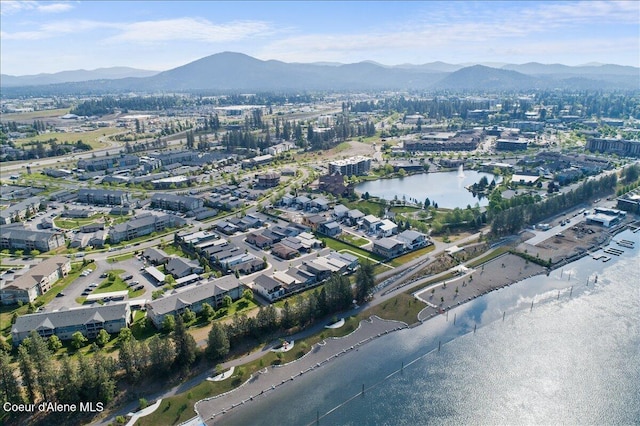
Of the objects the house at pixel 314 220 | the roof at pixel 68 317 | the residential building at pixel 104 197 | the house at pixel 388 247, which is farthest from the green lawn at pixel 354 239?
the residential building at pixel 104 197

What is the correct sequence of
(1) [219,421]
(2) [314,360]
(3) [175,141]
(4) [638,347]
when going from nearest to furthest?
(1) [219,421] → (2) [314,360] → (4) [638,347] → (3) [175,141]

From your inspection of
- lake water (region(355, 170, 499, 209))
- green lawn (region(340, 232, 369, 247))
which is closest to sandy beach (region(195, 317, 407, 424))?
green lawn (region(340, 232, 369, 247))

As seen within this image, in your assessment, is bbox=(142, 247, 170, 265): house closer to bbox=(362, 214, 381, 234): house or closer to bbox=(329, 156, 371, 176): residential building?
bbox=(362, 214, 381, 234): house

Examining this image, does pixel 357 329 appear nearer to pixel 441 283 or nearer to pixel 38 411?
pixel 441 283

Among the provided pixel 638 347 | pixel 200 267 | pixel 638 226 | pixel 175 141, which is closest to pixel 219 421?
pixel 200 267

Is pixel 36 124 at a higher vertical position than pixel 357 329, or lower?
higher

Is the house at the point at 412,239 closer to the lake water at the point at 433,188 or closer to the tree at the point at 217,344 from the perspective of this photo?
the lake water at the point at 433,188

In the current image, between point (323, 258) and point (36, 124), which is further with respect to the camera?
point (36, 124)
